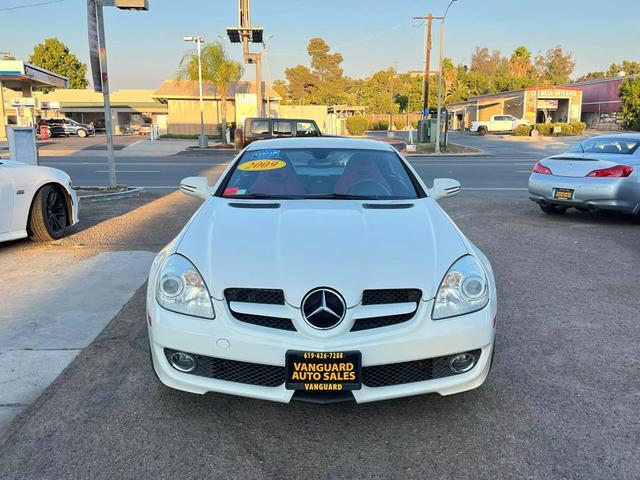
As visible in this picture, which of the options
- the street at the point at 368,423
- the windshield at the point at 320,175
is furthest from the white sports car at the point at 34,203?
the windshield at the point at 320,175

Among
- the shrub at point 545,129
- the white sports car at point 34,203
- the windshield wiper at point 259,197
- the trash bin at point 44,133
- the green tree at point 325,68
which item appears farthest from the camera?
the green tree at point 325,68

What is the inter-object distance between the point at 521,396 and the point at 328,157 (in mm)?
2289

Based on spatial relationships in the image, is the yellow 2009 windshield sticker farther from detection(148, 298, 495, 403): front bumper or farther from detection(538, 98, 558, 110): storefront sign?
detection(538, 98, 558, 110): storefront sign

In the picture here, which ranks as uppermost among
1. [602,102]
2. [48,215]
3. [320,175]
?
[602,102]

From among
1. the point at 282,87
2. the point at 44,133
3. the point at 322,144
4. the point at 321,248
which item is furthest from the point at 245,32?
the point at 282,87

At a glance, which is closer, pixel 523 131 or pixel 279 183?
pixel 279 183

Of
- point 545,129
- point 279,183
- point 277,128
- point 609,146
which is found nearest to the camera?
point 279,183

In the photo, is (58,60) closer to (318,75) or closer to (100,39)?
(318,75)

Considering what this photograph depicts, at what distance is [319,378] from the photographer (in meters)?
2.64

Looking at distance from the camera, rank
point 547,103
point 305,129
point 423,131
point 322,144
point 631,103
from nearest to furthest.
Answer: point 322,144, point 305,129, point 423,131, point 631,103, point 547,103

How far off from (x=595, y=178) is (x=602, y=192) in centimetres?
23

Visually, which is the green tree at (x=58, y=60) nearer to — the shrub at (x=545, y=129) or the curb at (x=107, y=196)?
the shrub at (x=545, y=129)

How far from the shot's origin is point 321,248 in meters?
2.95

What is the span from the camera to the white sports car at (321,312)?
2652 millimetres
